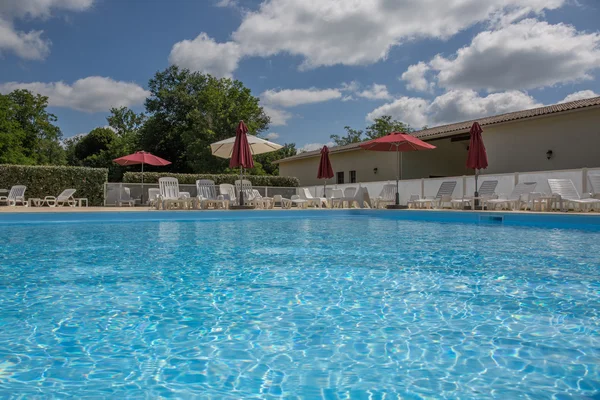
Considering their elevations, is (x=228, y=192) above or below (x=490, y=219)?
above

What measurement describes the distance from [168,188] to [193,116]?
593 inches

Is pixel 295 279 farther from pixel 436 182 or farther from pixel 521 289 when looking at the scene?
pixel 436 182

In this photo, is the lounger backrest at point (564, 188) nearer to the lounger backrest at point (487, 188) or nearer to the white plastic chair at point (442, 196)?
the lounger backrest at point (487, 188)

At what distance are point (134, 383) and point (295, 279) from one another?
6.82ft

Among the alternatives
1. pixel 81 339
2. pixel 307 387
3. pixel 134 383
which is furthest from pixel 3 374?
pixel 307 387

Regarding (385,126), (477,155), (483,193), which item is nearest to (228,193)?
(477,155)

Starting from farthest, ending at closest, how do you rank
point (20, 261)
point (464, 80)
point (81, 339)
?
point (464, 80) < point (20, 261) < point (81, 339)

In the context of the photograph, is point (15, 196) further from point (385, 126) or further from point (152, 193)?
point (385, 126)

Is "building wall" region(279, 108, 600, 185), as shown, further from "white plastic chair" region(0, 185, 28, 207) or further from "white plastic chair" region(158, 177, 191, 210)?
"white plastic chair" region(0, 185, 28, 207)

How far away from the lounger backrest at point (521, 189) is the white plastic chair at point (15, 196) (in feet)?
51.8

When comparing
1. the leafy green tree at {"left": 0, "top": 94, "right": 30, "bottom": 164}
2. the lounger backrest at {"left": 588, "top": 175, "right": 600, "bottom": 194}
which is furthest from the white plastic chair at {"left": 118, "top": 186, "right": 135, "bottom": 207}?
the leafy green tree at {"left": 0, "top": 94, "right": 30, "bottom": 164}

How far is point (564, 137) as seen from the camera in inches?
595

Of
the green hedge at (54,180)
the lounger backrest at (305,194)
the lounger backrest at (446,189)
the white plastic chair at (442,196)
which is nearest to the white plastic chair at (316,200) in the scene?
the lounger backrest at (305,194)

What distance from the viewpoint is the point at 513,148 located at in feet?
55.1
